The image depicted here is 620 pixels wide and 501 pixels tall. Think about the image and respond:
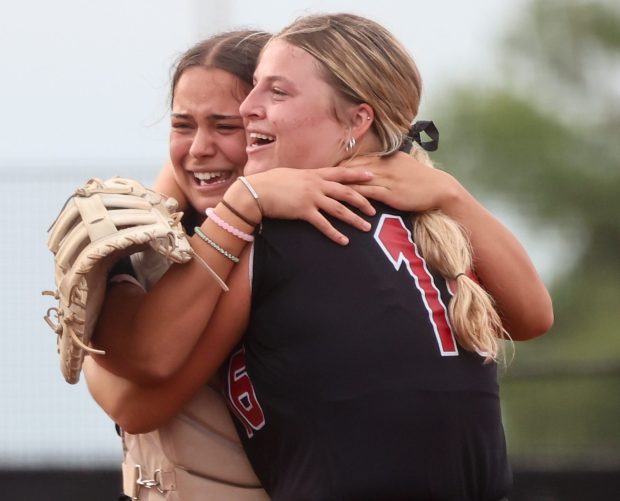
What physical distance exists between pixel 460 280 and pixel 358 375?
1.00ft

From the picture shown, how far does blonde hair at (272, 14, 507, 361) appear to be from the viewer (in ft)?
9.64

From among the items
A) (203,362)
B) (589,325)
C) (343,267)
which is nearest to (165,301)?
(203,362)

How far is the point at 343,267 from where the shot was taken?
9.50 ft

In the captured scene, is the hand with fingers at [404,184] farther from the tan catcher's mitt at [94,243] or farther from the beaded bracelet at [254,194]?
the tan catcher's mitt at [94,243]

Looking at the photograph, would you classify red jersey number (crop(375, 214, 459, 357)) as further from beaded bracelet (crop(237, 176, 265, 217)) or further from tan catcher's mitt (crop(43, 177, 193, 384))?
tan catcher's mitt (crop(43, 177, 193, 384))

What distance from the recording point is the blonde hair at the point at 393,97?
2.94 metres

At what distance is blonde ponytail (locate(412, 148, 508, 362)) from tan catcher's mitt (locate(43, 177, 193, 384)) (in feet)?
1.68

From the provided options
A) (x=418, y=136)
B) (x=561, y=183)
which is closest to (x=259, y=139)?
(x=418, y=136)

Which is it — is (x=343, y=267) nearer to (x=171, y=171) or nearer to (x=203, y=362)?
(x=203, y=362)

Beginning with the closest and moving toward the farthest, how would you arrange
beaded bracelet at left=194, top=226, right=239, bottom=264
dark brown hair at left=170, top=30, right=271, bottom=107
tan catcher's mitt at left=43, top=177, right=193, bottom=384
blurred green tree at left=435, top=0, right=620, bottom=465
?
1. tan catcher's mitt at left=43, top=177, right=193, bottom=384
2. beaded bracelet at left=194, top=226, right=239, bottom=264
3. dark brown hair at left=170, top=30, right=271, bottom=107
4. blurred green tree at left=435, top=0, right=620, bottom=465

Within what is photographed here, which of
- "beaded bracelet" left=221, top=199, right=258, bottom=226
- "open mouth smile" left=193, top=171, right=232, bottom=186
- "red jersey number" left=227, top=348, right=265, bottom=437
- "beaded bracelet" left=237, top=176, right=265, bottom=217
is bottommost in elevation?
"red jersey number" left=227, top=348, right=265, bottom=437

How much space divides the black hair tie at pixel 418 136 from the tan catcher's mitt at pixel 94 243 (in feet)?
1.88

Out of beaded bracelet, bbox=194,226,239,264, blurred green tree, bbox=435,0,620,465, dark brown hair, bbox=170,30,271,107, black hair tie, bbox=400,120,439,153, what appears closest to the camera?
beaded bracelet, bbox=194,226,239,264

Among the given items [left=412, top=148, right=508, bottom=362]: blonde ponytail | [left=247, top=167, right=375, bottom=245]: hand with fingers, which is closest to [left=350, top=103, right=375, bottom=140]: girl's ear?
[left=247, top=167, right=375, bottom=245]: hand with fingers
